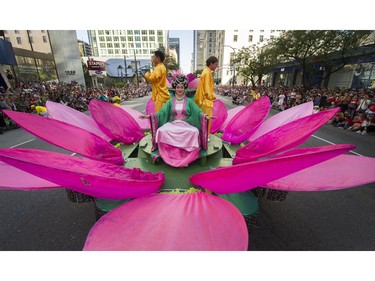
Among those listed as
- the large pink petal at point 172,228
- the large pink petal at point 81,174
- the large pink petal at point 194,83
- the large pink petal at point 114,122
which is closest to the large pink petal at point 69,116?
the large pink petal at point 114,122

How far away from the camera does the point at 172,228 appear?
1.24 m

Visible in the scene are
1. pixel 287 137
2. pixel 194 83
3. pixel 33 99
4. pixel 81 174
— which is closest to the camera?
pixel 81 174

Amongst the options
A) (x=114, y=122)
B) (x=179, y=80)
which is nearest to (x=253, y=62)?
(x=179, y=80)

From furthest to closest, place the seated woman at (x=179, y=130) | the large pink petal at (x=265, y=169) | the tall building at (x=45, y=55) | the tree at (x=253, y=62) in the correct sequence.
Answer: the tree at (x=253, y=62)
the tall building at (x=45, y=55)
the seated woman at (x=179, y=130)
the large pink petal at (x=265, y=169)

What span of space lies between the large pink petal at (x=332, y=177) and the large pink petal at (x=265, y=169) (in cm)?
40

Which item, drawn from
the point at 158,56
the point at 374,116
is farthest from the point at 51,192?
the point at 374,116

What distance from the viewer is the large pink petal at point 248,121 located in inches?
116

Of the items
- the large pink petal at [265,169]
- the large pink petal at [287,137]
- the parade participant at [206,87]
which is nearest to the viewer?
the large pink petal at [265,169]

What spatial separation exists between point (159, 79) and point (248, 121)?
1.75 metres

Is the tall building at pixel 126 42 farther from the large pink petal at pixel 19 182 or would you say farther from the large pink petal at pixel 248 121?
the large pink petal at pixel 19 182

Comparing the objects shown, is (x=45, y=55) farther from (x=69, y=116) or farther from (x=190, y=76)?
(x=190, y=76)

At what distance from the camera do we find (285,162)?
3.63 feet

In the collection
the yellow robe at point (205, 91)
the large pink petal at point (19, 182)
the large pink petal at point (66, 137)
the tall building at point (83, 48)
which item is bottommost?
the large pink petal at point (19, 182)

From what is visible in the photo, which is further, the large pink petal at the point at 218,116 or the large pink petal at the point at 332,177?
the large pink petal at the point at 218,116
